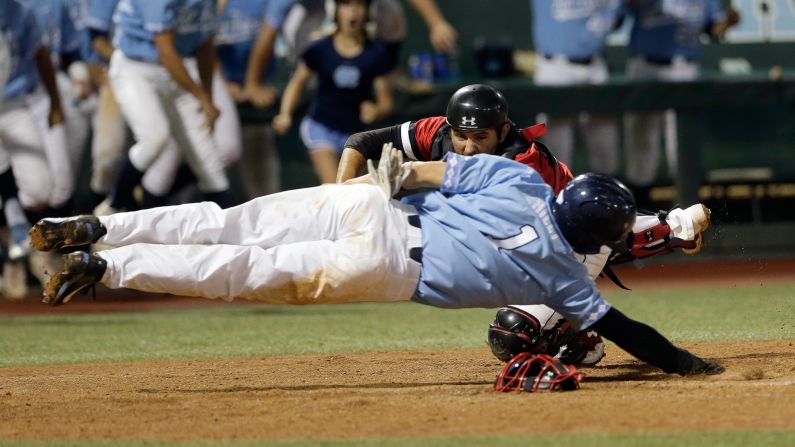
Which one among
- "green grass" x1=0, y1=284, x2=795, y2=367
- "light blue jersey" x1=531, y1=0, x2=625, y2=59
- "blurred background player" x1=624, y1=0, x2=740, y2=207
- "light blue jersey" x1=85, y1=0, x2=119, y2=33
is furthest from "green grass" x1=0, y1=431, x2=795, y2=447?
"blurred background player" x1=624, y1=0, x2=740, y2=207

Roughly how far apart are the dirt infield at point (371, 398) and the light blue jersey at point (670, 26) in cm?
463

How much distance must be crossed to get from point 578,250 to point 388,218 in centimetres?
70

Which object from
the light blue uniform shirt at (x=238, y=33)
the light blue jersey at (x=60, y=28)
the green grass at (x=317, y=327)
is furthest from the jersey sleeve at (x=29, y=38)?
the green grass at (x=317, y=327)

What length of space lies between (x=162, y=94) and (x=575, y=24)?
3.22 metres

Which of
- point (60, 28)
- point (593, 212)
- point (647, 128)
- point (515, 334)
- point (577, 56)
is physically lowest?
point (647, 128)

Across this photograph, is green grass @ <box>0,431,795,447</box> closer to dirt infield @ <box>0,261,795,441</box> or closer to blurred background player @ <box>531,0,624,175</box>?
dirt infield @ <box>0,261,795,441</box>

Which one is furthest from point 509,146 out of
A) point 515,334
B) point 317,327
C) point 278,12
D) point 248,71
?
point 248,71

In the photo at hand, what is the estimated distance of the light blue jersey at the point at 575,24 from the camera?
397 inches

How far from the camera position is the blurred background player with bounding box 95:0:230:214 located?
8.79 meters

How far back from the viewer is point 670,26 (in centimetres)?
1045

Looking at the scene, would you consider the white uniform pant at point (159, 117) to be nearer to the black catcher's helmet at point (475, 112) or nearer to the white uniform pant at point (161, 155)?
the white uniform pant at point (161, 155)

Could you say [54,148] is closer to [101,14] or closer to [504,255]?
[101,14]

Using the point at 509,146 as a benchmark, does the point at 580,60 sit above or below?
below

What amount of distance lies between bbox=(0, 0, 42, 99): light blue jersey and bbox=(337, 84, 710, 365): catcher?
14.3 feet
